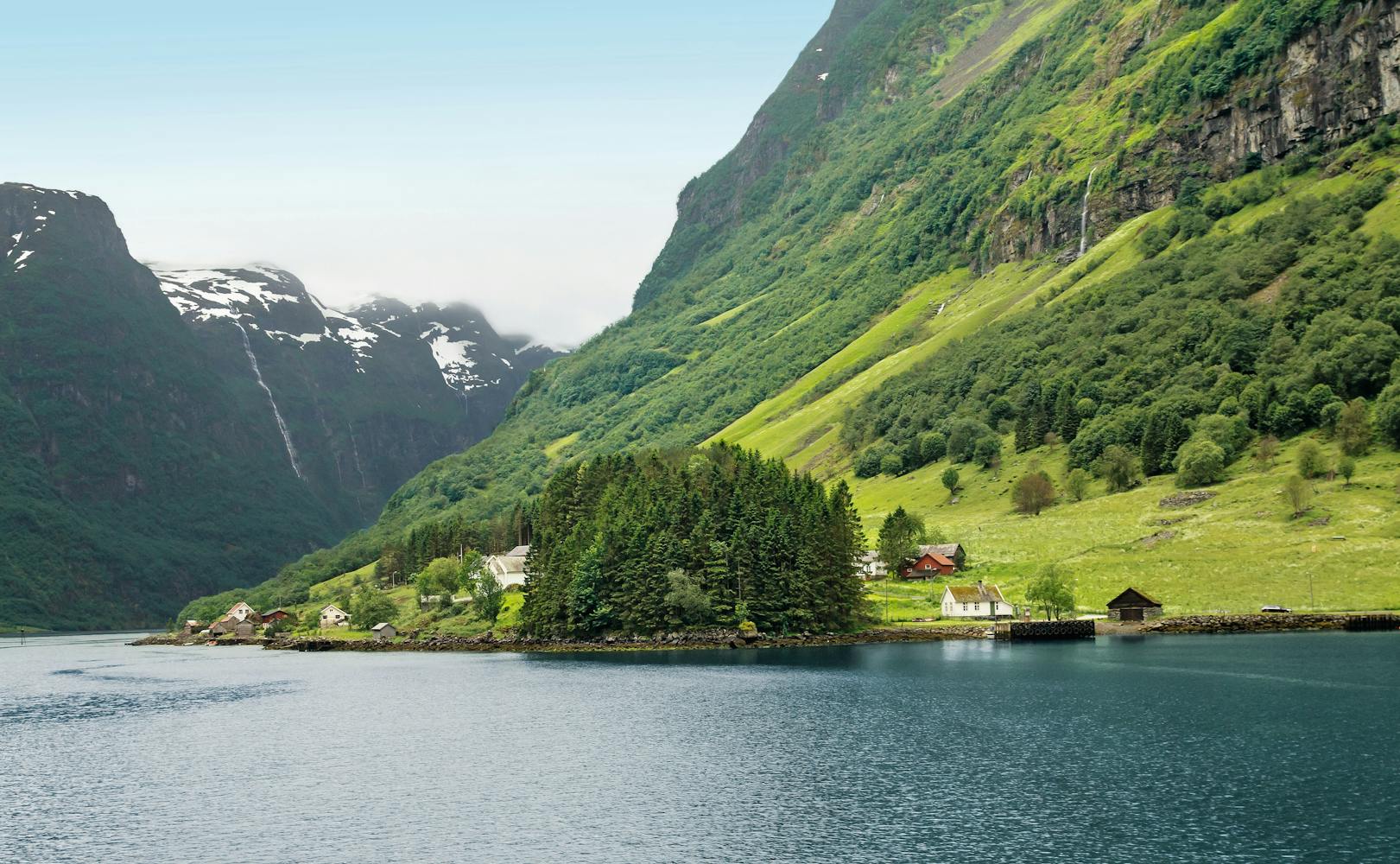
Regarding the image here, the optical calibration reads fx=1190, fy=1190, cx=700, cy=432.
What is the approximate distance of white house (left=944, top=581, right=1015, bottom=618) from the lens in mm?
166875

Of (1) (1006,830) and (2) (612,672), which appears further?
(2) (612,672)

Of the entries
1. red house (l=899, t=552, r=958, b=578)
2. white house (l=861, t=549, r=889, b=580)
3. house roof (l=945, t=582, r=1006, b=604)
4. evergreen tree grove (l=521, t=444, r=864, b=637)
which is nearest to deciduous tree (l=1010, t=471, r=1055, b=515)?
red house (l=899, t=552, r=958, b=578)

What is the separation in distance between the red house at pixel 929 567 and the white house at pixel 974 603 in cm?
1191

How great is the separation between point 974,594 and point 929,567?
630 inches

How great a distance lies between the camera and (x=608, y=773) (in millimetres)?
74000

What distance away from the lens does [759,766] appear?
74.7 m

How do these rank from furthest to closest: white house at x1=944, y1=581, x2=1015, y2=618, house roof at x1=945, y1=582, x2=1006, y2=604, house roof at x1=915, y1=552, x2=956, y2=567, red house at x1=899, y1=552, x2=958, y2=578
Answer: red house at x1=899, y1=552, x2=958, y2=578 → house roof at x1=915, y1=552, x2=956, y2=567 → house roof at x1=945, y1=582, x2=1006, y2=604 → white house at x1=944, y1=581, x2=1015, y2=618

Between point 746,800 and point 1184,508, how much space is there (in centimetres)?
12846

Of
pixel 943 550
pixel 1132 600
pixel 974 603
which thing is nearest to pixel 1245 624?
pixel 1132 600

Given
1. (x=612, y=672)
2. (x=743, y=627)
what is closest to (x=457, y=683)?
(x=612, y=672)

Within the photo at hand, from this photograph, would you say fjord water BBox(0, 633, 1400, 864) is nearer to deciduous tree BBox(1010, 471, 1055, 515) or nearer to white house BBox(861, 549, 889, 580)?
white house BBox(861, 549, 889, 580)

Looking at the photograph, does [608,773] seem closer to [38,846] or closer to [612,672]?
[38,846]

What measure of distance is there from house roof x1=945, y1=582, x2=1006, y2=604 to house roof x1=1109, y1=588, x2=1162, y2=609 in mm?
19777

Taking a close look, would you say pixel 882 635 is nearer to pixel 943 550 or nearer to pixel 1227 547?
pixel 943 550
